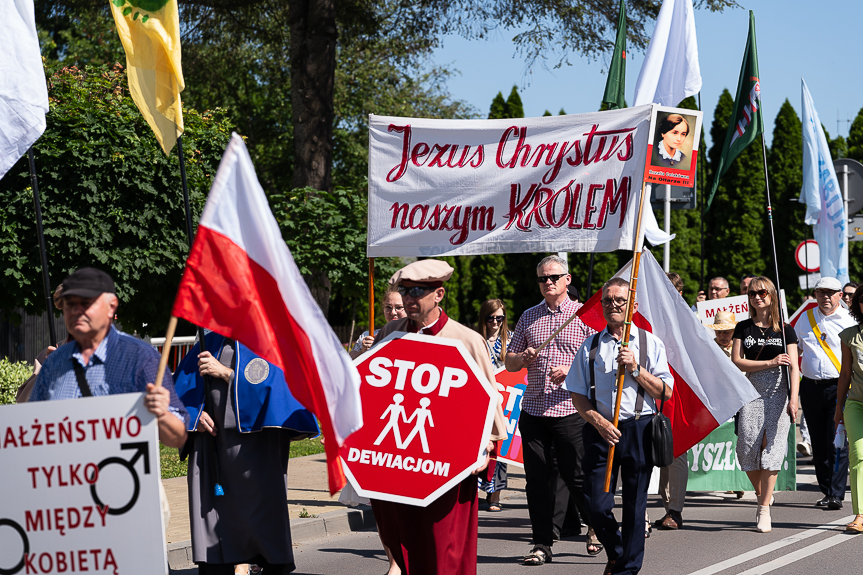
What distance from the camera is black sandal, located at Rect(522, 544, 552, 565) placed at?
664cm

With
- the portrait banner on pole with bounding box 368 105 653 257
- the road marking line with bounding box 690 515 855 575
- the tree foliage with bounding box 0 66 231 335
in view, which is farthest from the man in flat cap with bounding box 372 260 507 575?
the tree foliage with bounding box 0 66 231 335

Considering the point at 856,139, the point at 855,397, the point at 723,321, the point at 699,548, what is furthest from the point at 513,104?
the point at 699,548

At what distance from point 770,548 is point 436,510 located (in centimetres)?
357

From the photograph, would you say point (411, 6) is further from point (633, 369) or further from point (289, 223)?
point (633, 369)

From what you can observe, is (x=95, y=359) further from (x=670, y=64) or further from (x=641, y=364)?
(x=670, y=64)

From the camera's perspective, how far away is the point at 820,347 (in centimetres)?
934

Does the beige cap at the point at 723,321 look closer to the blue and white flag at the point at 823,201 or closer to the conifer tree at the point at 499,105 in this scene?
the blue and white flag at the point at 823,201

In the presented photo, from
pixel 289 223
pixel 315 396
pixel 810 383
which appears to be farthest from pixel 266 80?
pixel 315 396

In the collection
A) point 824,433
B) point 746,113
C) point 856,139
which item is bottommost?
point 824,433

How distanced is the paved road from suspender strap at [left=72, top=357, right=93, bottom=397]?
3233 millimetres

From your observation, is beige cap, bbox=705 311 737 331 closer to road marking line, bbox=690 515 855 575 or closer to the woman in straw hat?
the woman in straw hat

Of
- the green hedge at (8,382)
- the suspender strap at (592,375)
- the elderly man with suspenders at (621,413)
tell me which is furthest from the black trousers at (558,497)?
the green hedge at (8,382)

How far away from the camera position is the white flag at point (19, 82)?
5.59m

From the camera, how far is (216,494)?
16.0 feet
